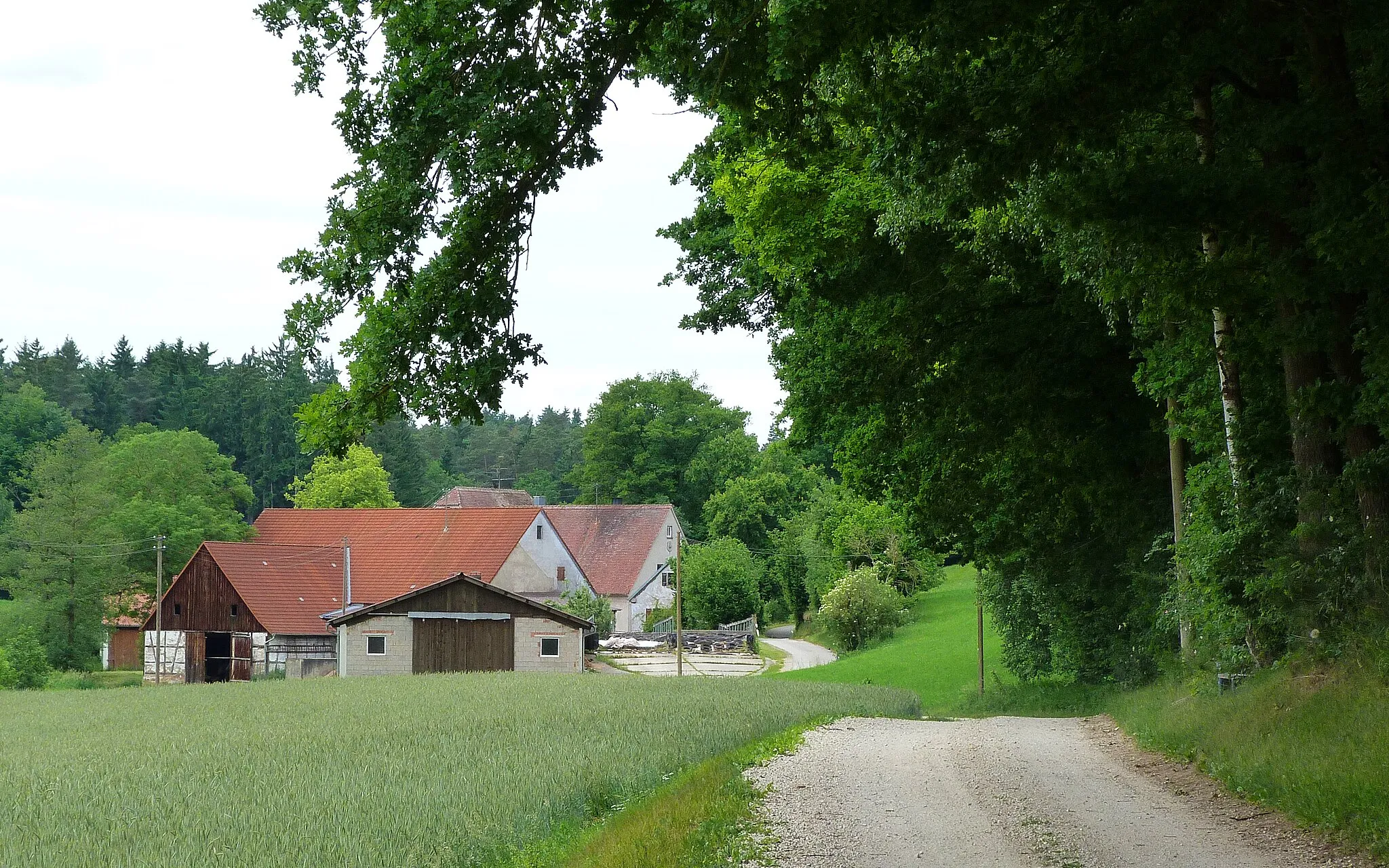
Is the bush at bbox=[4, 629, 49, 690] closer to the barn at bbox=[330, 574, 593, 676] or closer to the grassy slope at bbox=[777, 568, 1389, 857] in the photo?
the barn at bbox=[330, 574, 593, 676]

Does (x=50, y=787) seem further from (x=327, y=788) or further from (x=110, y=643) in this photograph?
(x=110, y=643)

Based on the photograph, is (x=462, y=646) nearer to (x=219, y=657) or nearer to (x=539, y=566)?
(x=219, y=657)

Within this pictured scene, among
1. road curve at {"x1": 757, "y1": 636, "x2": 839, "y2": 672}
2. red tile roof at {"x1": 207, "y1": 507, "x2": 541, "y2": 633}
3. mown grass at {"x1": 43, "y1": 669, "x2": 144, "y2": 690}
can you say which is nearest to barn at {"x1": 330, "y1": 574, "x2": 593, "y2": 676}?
red tile roof at {"x1": 207, "y1": 507, "x2": 541, "y2": 633}

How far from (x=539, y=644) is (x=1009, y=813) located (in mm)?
40099

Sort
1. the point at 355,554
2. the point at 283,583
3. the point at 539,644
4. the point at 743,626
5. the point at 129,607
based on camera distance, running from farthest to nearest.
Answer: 1. the point at 743,626
2. the point at 129,607
3. the point at 355,554
4. the point at 283,583
5. the point at 539,644

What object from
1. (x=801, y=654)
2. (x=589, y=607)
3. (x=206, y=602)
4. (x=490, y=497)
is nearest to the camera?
(x=206, y=602)

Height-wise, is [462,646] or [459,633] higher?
[459,633]

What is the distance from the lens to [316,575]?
5678 centimetres

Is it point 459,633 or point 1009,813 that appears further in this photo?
point 459,633

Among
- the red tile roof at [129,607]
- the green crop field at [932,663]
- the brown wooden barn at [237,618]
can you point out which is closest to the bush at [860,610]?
the green crop field at [932,663]

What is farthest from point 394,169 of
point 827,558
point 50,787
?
point 827,558

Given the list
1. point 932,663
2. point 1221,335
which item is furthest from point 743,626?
point 1221,335

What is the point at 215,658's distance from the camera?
53.2m

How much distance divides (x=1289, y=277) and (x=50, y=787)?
15779 millimetres
